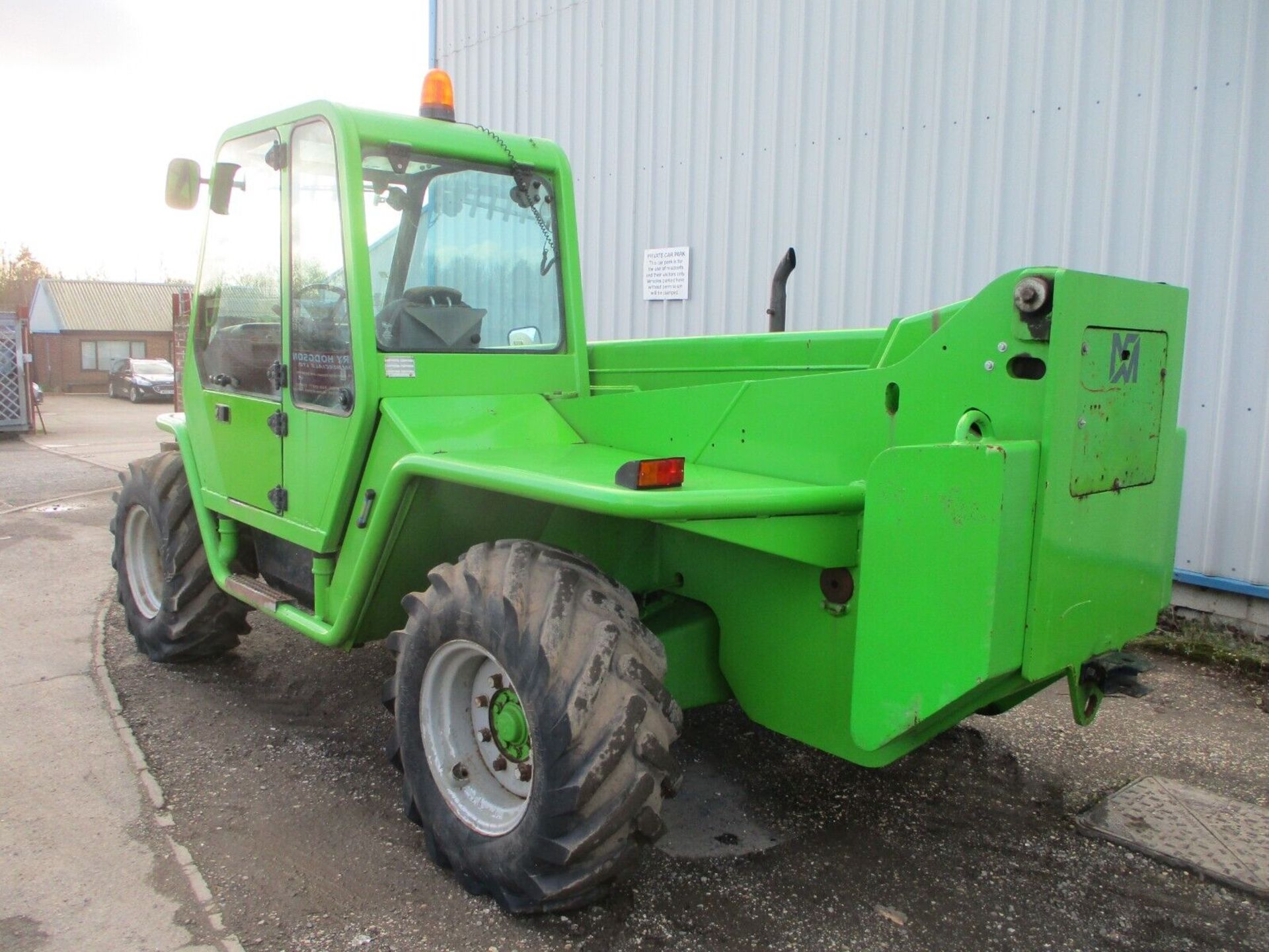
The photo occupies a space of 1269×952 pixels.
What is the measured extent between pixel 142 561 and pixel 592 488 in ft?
11.5

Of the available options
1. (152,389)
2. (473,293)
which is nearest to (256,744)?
(473,293)

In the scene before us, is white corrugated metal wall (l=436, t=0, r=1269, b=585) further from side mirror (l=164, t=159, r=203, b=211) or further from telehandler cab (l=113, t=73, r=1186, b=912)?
side mirror (l=164, t=159, r=203, b=211)

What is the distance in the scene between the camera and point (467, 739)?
117 inches

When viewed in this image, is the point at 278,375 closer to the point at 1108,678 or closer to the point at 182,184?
the point at 182,184

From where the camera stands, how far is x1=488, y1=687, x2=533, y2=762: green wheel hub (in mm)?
2820

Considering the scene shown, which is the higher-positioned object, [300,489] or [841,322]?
[841,322]

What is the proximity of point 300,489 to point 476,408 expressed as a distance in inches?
30.4

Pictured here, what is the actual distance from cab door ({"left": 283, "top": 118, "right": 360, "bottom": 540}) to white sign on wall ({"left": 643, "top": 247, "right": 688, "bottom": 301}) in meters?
4.17

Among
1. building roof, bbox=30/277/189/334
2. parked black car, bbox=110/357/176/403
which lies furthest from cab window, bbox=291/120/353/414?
building roof, bbox=30/277/189/334

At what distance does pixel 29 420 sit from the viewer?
18.0 metres

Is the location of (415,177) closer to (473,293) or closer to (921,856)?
(473,293)

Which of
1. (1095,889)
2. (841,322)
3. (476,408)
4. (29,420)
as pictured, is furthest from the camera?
(29,420)

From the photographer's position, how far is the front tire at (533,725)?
8.11 feet

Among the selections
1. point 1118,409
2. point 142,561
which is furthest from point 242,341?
point 1118,409
